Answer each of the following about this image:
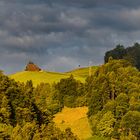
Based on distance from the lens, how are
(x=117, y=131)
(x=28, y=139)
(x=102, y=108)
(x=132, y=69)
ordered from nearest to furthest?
(x=28, y=139) < (x=117, y=131) < (x=102, y=108) < (x=132, y=69)

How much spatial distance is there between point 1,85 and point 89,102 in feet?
142

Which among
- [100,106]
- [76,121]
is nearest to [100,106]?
[100,106]

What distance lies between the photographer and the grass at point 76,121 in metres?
176

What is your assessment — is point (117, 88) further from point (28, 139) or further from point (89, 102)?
point (28, 139)

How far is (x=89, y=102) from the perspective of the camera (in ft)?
607

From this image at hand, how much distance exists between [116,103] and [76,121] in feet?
53.4

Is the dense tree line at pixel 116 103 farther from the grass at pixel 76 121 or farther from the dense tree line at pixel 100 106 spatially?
the grass at pixel 76 121

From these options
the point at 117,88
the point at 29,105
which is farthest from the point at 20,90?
the point at 117,88

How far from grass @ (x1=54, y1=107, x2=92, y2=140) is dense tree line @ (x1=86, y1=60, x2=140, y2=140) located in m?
2.81

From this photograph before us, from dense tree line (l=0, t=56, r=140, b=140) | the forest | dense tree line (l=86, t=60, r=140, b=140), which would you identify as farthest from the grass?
dense tree line (l=86, t=60, r=140, b=140)

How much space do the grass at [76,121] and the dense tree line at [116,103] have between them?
2814mm

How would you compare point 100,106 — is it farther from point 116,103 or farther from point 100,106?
point 116,103

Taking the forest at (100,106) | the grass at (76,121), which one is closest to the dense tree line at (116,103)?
the forest at (100,106)

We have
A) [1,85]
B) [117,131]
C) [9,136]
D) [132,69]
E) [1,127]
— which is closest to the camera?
[9,136]
